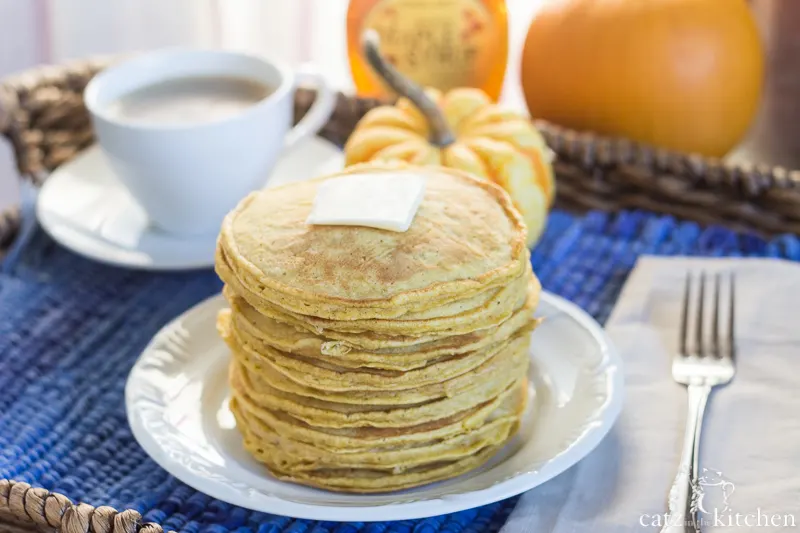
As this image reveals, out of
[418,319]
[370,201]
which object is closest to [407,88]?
[370,201]

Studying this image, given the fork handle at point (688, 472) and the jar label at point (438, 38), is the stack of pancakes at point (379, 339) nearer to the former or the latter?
the fork handle at point (688, 472)

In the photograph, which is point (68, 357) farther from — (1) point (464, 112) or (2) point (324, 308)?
(1) point (464, 112)

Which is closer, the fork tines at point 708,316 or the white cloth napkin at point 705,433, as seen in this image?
the white cloth napkin at point 705,433

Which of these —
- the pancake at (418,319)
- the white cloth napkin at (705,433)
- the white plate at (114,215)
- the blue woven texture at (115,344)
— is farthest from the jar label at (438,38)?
the pancake at (418,319)

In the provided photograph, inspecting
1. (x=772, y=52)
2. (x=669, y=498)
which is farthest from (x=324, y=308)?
(x=772, y=52)

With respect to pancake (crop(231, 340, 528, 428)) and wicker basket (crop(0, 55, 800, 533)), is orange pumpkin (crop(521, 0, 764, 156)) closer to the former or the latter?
wicker basket (crop(0, 55, 800, 533))

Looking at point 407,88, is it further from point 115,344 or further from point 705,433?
point 705,433
